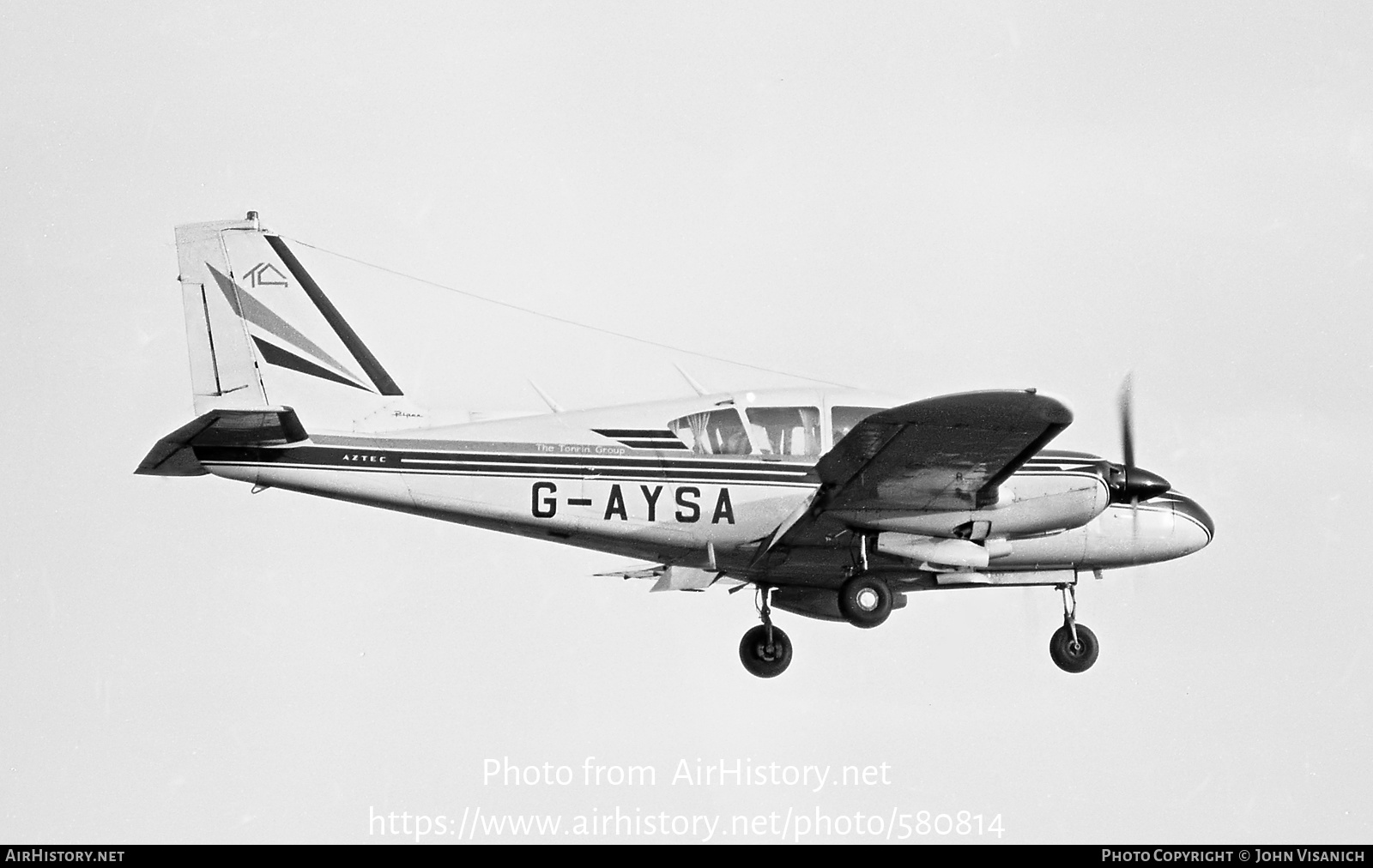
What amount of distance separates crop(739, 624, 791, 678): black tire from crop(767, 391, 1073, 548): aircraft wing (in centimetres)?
208

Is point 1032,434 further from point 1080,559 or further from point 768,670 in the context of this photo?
point 768,670

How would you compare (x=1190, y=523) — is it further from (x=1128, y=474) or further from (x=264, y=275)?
(x=264, y=275)

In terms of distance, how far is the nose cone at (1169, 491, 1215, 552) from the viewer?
728 inches

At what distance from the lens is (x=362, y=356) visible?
17250 millimetres

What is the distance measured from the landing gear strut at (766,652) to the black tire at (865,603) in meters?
1.85

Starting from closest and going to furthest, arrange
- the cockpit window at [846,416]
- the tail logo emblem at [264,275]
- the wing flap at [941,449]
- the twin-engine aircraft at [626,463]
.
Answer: the wing flap at [941,449] < the twin-engine aircraft at [626,463] < the cockpit window at [846,416] < the tail logo emblem at [264,275]

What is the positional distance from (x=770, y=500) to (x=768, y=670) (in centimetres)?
278

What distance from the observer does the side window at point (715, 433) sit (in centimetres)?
1666

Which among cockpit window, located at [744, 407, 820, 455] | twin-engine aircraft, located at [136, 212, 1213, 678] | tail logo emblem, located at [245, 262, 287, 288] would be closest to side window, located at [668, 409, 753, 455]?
twin-engine aircraft, located at [136, 212, 1213, 678]

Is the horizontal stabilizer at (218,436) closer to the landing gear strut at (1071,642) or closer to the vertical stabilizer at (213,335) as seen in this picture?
the vertical stabilizer at (213,335)

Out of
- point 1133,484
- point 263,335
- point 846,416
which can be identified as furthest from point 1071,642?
point 263,335

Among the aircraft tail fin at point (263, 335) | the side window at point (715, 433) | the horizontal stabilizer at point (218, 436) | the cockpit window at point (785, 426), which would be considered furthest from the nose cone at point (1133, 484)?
the horizontal stabilizer at point (218, 436)

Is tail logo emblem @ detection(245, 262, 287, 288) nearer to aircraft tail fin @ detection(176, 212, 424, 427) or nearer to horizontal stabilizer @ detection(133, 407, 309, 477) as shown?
aircraft tail fin @ detection(176, 212, 424, 427)
